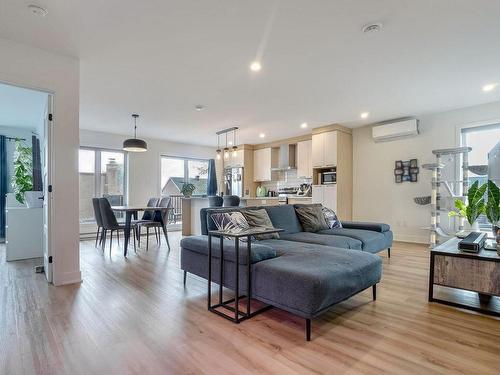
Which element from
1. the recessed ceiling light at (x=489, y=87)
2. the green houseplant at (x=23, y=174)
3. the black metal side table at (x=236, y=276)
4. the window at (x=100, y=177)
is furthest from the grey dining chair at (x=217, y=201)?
the recessed ceiling light at (x=489, y=87)

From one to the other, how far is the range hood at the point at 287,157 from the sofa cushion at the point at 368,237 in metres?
3.59

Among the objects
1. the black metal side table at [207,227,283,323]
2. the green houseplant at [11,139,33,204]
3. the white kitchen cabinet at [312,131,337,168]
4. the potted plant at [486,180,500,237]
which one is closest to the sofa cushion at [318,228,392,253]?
the potted plant at [486,180,500,237]

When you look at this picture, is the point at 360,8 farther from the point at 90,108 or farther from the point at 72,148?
the point at 90,108

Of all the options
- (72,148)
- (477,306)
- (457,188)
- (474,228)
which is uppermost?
(72,148)

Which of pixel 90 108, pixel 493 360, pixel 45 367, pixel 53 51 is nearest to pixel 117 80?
pixel 53 51

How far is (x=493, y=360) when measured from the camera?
1.66 m

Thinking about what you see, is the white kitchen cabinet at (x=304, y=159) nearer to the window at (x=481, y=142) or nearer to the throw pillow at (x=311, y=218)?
the throw pillow at (x=311, y=218)

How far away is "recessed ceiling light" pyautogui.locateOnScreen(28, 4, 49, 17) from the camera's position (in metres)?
2.22

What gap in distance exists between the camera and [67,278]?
3035 mm

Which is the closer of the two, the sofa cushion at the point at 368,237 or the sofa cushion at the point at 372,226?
the sofa cushion at the point at 368,237

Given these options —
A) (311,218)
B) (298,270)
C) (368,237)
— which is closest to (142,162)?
(311,218)

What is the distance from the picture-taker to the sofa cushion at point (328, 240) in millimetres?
3125

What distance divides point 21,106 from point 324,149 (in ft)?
18.8

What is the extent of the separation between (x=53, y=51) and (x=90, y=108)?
6.61 feet
